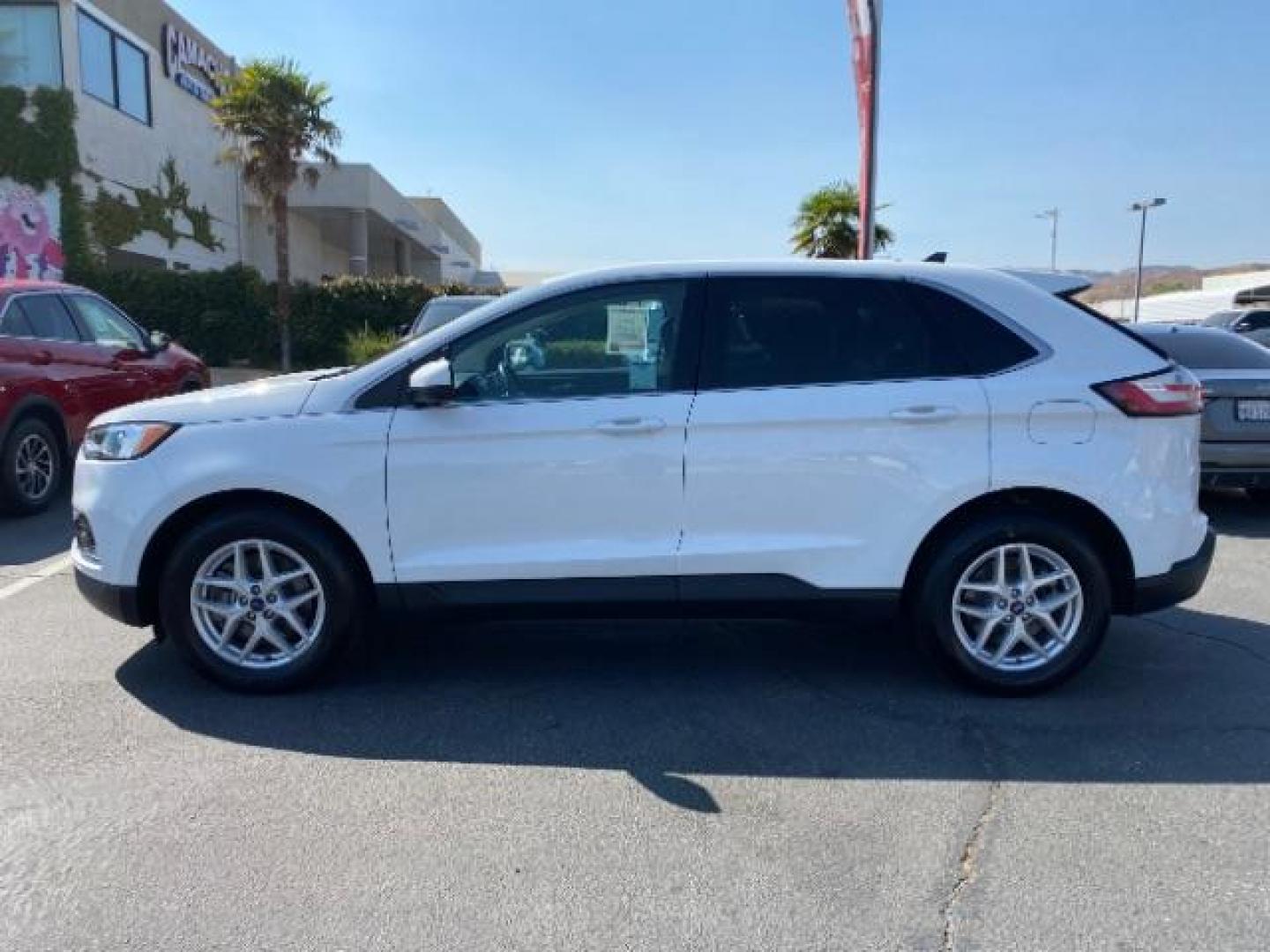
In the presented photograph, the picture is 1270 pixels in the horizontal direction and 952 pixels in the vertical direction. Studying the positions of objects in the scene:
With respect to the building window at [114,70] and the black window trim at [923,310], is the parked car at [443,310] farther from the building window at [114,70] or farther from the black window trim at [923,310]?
the building window at [114,70]

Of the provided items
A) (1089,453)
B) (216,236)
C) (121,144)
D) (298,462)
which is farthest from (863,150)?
(216,236)

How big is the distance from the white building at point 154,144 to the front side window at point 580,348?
796 inches

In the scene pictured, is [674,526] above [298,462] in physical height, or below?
below

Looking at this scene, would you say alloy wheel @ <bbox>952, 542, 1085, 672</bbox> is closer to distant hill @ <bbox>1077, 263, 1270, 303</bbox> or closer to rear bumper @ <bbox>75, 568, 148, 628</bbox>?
rear bumper @ <bbox>75, 568, 148, 628</bbox>

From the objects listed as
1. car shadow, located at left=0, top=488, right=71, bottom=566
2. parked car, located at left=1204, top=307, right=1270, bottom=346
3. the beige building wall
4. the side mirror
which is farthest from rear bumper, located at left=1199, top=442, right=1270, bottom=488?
the beige building wall

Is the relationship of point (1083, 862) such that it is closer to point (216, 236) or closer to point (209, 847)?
point (209, 847)

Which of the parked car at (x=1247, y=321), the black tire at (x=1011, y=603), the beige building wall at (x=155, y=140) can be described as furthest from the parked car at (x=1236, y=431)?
the beige building wall at (x=155, y=140)

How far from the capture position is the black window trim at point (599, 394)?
4082 mm

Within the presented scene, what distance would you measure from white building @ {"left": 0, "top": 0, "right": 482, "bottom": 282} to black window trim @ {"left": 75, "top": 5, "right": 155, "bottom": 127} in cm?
2

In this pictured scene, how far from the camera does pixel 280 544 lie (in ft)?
13.5

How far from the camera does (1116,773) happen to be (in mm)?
3572

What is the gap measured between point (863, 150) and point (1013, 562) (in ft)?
35.1

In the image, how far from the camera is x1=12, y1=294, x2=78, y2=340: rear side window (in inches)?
318

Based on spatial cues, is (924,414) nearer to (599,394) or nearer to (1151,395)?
(1151,395)
